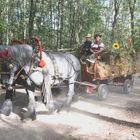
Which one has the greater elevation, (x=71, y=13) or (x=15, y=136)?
(x=71, y=13)

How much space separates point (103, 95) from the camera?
41.2 feet

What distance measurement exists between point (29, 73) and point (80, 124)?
196 cm

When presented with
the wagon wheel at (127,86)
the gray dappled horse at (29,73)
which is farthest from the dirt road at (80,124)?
the wagon wheel at (127,86)

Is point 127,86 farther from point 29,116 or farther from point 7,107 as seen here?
point 7,107

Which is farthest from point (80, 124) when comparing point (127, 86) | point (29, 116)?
point (127, 86)

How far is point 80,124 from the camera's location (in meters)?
8.85

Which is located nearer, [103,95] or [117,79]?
[103,95]

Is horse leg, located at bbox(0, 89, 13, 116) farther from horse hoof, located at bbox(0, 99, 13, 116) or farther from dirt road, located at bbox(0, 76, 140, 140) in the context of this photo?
dirt road, located at bbox(0, 76, 140, 140)

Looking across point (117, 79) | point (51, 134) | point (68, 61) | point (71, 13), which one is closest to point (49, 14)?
point (71, 13)

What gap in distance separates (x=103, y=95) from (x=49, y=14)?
899 inches

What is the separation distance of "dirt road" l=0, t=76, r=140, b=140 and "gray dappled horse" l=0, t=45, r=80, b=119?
16.2 inches

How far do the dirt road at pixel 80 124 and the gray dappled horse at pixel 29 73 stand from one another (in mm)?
412

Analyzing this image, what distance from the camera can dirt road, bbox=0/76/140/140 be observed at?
7.72 metres

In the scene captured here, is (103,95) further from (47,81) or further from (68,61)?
(47,81)
